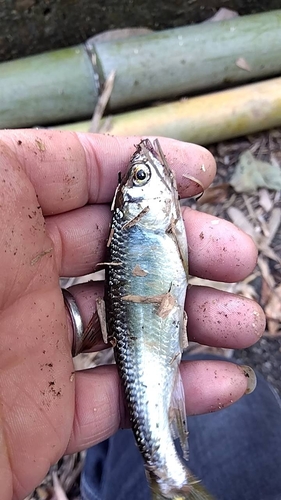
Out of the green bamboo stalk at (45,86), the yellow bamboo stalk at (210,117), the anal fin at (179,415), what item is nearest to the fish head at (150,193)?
the anal fin at (179,415)

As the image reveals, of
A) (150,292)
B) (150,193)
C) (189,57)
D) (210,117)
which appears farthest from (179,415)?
(189,57)

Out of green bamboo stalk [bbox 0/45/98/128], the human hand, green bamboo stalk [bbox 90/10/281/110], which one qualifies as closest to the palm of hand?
the human hand

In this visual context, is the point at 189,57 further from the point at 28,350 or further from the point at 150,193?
the point at 28,350

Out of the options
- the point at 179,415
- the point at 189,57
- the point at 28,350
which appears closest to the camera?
the point at 28,350

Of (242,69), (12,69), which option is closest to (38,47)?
(12,69)

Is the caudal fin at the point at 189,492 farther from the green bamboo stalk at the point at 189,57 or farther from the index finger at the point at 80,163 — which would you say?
the green bamboo stalk at the point at 189,57

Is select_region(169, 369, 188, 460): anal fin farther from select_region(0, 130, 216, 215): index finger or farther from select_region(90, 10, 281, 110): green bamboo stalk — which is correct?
select_region(90, 10, 281, 110): green bamboo stalk

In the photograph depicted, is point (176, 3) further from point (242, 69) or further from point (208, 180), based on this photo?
point (208, 180)
